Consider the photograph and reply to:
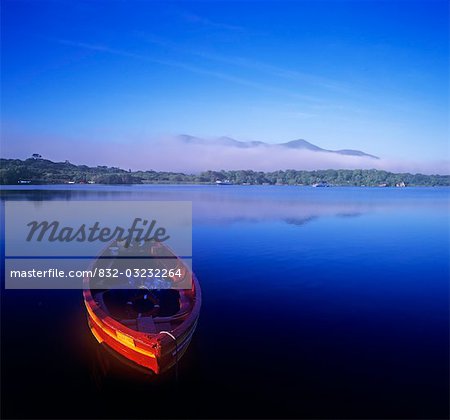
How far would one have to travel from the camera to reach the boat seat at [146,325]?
13.1 metres

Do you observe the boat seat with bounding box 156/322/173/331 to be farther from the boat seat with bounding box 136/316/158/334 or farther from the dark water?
the dark water

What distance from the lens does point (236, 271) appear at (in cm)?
2570

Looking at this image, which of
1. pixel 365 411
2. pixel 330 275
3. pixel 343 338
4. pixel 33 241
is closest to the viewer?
pixel 365 411

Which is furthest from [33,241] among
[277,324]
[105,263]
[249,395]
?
[249,395]

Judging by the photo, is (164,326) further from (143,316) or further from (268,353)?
(268,353)

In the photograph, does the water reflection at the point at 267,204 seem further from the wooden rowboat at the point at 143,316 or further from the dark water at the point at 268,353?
the wooden rowboat at the point at 143,316

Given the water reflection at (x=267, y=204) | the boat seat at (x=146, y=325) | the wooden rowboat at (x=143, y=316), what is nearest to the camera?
the wooden rowboat at (x=143, y=316)

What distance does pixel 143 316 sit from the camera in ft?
48.0

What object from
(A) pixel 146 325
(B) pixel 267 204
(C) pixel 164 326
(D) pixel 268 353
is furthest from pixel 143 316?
(B) pixel 267 204

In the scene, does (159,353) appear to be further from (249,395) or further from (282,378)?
(282,378)

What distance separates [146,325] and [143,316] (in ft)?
4.47

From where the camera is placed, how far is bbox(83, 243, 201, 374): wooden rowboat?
12.2 meters

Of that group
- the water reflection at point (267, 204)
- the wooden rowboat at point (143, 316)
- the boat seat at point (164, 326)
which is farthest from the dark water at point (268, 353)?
the water reflection at point (267, 204)

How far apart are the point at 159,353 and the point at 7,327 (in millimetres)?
9323
